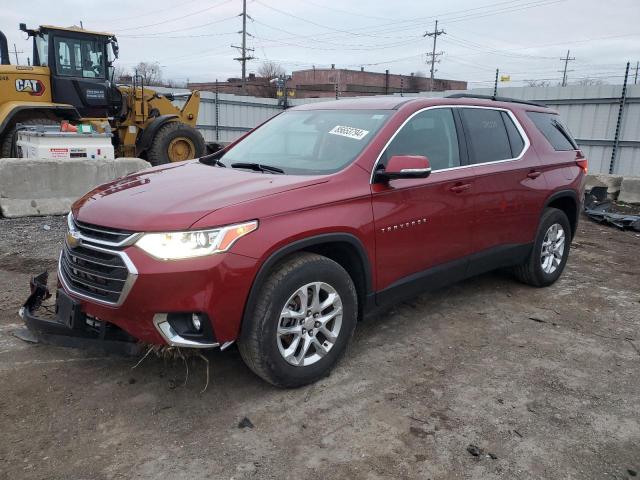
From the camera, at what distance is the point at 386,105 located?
4035 mm

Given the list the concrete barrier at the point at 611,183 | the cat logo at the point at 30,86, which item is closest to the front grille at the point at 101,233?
the cat logo at the point at 30,86

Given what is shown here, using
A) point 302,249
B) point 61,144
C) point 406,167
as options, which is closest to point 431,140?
point 406,167

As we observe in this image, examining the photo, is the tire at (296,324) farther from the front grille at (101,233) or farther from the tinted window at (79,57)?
the tinted window at (79,57)

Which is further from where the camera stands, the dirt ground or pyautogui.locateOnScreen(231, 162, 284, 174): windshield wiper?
pyautogui.locateOnScreen(231, 162, 284, 174): windshield wiper

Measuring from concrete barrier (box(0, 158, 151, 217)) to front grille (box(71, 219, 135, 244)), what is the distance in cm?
533

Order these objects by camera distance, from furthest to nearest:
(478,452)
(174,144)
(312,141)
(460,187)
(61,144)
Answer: (174,144)
(61,144)
(460,187)
(312,141)
(478,452)

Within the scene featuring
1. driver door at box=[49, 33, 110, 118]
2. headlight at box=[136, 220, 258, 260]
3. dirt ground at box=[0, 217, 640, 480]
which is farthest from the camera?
driver door at box=[49, 33, 110, 118]

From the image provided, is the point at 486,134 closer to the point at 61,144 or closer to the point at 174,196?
the point at 174,196

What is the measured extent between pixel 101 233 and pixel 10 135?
28.4 feet

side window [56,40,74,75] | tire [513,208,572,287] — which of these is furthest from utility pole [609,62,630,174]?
side window [56,40,74,75]

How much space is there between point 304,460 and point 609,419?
6.04 ft

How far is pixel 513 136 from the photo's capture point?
191 inches

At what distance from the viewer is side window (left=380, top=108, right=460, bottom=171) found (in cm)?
382

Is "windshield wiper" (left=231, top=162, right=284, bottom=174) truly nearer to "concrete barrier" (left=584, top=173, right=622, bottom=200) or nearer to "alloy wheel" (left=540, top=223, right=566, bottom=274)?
"alloy wheel" (left=540, top=223, right=566, bottom=274)
